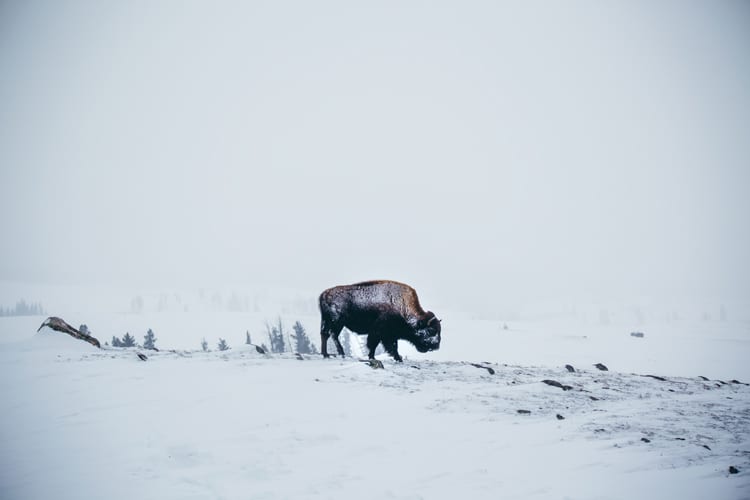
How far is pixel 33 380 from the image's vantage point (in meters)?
11.4

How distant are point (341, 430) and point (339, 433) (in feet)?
0.45

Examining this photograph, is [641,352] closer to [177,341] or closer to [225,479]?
[225,479]

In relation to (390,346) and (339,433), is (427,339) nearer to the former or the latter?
(390,346)

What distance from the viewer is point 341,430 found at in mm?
9164

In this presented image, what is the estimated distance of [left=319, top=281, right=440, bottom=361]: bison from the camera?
16.2 m

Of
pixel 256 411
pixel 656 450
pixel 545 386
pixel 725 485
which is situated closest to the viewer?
pixel 725 485

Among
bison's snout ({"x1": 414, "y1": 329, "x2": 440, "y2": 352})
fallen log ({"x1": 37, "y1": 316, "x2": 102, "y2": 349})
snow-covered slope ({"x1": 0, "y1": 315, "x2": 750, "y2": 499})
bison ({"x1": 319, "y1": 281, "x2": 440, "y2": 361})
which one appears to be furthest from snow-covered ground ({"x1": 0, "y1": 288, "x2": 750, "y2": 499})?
bison ({"x1": 319, "y1": 281, "x2": 440, "y2": 361})

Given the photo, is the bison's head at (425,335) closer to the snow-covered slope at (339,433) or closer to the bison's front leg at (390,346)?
the bison's front leg at (390,346)

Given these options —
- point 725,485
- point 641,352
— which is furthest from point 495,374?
point 641,352

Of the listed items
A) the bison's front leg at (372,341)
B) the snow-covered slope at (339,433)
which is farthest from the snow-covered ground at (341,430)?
the bison's front leg at (372,341)

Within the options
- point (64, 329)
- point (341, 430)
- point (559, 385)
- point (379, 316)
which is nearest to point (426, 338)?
point (379, 316)

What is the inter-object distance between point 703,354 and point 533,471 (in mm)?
77289

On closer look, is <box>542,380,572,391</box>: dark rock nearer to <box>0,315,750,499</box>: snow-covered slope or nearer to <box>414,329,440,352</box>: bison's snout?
<box>0,315,750,499</box>: snow-covered slope

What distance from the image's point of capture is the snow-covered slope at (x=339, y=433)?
6.93 m
